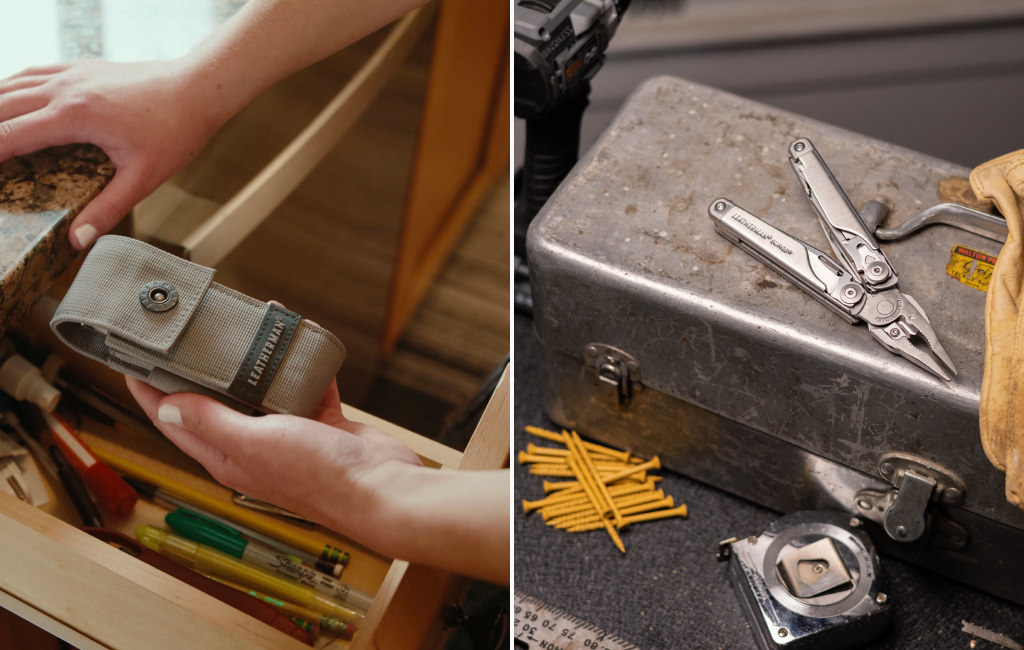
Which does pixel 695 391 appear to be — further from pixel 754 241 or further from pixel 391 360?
pixel 391 360

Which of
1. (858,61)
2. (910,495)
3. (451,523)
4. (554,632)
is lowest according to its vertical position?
(554,632)

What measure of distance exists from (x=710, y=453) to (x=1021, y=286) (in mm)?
319

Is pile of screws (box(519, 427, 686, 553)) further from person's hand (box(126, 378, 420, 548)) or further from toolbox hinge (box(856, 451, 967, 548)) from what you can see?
person's hand (box(126, 378, 420, 548))

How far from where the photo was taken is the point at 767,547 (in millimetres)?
785

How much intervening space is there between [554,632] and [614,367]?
25 cm

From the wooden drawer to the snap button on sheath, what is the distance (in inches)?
4.7

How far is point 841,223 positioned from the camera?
73 centimetres

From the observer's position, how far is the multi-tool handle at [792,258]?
70cm

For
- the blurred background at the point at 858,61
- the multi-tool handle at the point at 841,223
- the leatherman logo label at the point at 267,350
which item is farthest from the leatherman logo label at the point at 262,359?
the blurred background at the point at 858,61

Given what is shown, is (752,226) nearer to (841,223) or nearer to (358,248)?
(841,223)

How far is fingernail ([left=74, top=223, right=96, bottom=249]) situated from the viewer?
55 centimetres

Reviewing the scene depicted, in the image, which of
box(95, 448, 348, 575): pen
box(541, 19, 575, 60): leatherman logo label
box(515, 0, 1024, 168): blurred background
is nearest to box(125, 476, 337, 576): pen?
box(95, 448, 348, 575): pen

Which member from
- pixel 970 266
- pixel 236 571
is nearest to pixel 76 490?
pixel 236 571

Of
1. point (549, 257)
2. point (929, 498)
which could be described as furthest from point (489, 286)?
point (929, 498)
